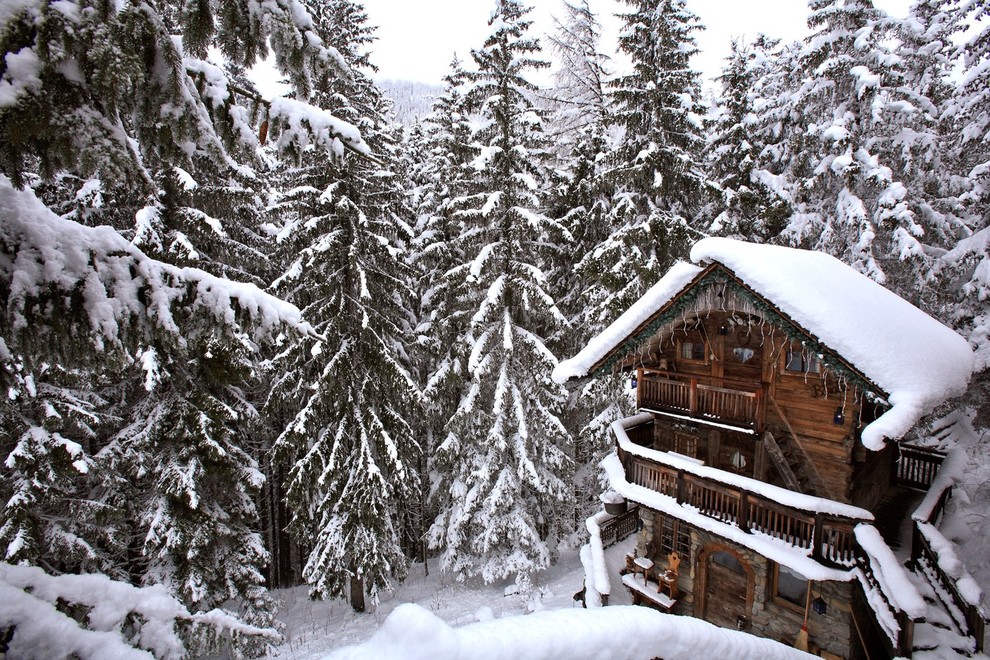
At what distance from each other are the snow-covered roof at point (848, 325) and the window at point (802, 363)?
1359mm

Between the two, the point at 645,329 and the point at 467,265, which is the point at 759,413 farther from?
the point at 467,265

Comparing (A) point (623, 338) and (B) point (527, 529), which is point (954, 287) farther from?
(B) point (527, 529)

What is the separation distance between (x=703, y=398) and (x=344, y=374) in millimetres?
10504

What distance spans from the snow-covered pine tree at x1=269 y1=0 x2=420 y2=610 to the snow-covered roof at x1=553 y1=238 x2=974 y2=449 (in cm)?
676

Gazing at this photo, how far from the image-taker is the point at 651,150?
Result: 1479 cm

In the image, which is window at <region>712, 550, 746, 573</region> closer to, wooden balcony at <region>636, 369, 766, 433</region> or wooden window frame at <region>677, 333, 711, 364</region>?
wooden balcony at <region>636, 369, 766, 433</region>

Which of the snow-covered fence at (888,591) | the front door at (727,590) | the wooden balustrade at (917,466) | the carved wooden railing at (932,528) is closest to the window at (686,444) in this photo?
the front door at (727,590)

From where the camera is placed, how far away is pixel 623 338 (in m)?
11.4

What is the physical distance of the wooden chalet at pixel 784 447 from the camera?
337 inches

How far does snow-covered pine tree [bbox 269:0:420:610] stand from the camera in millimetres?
14133

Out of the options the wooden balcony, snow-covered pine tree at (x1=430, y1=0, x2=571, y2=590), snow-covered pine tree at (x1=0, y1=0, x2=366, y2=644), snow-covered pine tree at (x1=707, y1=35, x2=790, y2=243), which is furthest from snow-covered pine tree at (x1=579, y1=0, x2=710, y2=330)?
snow-covered pine tree at (x1=0, y1=0, x2=366, y2=644)

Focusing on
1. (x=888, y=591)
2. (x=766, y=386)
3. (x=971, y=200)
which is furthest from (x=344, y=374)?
(x=971, y=200)

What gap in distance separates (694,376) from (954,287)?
403 inches

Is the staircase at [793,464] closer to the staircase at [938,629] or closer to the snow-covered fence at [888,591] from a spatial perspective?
the snow-covered fence at [888,591]
